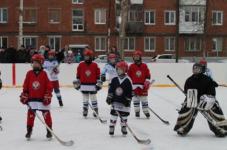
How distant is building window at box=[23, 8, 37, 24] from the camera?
42938 mm

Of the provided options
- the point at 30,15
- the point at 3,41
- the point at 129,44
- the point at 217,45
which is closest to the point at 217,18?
the point at 217,45

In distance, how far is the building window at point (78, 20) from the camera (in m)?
43.6

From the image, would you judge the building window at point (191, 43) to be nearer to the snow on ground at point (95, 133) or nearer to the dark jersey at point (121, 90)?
the snow on ground at point (95, 133)

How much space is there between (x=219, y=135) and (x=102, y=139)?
190 cm

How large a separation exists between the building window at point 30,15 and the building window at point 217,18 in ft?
46.1

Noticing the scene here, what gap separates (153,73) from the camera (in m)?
20.6

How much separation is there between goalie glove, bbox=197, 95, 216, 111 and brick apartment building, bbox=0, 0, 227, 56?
33.3 m

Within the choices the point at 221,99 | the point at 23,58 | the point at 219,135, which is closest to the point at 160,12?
the point at 23,58

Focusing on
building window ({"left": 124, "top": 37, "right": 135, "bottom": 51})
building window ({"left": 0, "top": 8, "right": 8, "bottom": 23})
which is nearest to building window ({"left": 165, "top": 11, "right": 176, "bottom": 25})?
building window ({"left": 124, "top": 37, "right": 135, "bottom": 51})

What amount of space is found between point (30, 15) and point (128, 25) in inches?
296

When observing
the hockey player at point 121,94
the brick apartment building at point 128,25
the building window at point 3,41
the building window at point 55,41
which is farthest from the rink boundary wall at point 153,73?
the building window at point 3,41

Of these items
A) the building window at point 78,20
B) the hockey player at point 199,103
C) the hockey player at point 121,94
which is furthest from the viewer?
the building window at point 78,20

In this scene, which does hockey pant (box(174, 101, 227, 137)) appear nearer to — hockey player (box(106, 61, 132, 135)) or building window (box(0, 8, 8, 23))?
hockey player (box(106, 61, 132, 135))

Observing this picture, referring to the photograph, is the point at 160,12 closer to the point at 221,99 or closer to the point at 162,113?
the point at 221,99
